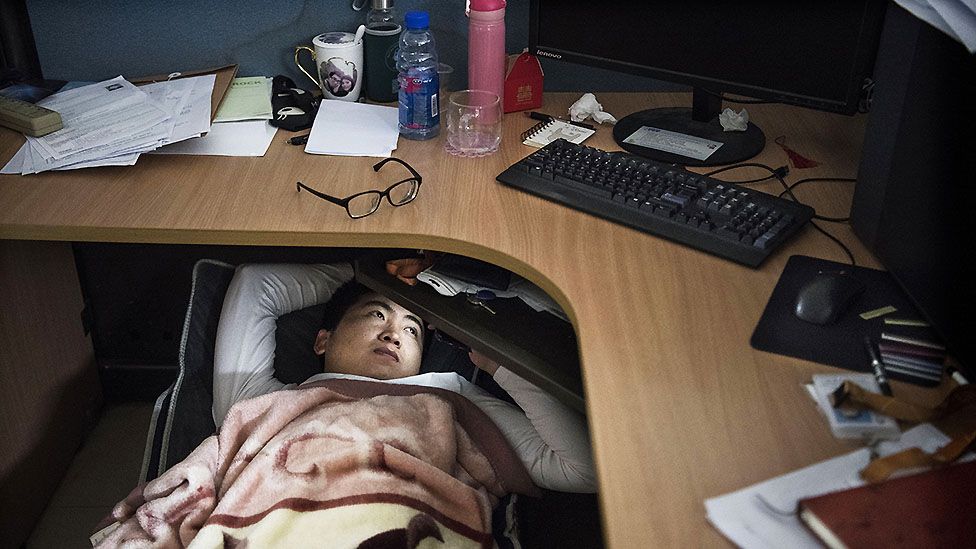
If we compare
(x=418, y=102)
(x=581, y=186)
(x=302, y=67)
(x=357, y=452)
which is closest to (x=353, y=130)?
(x=418, y=102)

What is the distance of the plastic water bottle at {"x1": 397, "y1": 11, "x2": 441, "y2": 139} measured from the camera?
1.56 metres

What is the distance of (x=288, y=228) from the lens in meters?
1.32

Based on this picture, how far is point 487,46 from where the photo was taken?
1.61m

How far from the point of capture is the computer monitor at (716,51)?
134 cm

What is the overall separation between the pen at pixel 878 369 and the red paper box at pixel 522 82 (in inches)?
33.9

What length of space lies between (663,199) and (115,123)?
931 millimetres

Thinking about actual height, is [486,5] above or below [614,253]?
above

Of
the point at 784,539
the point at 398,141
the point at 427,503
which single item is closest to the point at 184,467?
the point at 427,503

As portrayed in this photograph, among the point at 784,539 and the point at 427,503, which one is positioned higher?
the point at 784,539

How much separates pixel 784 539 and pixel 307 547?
671 mm

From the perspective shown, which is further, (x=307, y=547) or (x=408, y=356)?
(x=408, y=356)

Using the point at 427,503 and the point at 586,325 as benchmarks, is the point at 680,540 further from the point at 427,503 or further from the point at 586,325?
the point at 427,503

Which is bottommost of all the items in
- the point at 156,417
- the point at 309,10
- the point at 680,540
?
the point at 156,417

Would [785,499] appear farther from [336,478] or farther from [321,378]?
[321,378]
